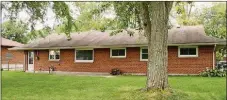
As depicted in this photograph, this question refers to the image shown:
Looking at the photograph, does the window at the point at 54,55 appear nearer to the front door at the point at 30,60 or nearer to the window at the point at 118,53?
the front door at the point at 30,60

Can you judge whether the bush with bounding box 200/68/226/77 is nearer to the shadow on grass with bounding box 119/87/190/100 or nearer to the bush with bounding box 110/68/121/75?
the bush with bounding box 110/68/121/75

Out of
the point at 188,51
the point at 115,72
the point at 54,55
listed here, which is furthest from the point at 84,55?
the point at 188,51

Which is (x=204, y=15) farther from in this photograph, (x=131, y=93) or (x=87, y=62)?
(x=131, y=93)

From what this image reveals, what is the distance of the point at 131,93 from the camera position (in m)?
11.5

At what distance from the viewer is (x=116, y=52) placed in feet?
80.5

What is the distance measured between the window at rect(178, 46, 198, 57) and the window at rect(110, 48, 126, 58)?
12.9 ft

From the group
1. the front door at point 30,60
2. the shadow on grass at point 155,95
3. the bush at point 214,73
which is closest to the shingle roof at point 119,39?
the front door at point 30,60

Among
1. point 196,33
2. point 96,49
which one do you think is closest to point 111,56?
point 96,49

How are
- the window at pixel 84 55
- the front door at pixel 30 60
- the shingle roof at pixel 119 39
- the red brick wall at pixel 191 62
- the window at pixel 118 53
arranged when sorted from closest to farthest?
the red brick wall at pixel 191 62 < the shingle roof at pixel 119 39 < the window at pixel 118 53 < the window at pixel 84 55 < the front door at pixel 30 60

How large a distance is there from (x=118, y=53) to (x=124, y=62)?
82cm

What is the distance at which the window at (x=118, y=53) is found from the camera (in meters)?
24.2

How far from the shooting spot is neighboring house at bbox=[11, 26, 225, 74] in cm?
2200

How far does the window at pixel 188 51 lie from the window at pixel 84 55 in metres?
6.55

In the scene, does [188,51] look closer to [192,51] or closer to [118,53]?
[192,51]
